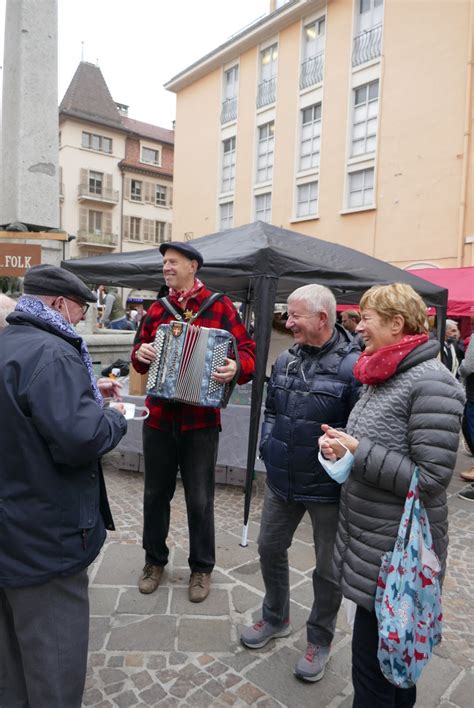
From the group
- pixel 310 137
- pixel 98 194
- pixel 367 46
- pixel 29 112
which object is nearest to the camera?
pixel 29 112

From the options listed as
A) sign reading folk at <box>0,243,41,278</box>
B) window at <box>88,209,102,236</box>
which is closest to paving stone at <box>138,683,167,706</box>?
sign reading folk at <box>0,243,41,278</box>

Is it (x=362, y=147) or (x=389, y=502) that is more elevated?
(x=362, y=147)

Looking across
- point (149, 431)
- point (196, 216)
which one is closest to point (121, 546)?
point (149, 431)

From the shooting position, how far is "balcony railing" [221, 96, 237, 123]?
21875 mm

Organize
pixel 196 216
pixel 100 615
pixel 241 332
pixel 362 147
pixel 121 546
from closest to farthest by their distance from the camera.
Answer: pixel 100 615 < pixel 241 332 < pixel 121 546 < pixel 362 147 < pixel 196 216

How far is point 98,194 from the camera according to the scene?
123 feet

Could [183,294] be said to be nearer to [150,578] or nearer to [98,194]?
[150,578]

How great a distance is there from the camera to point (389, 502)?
182 cm

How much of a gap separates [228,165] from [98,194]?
18495mm

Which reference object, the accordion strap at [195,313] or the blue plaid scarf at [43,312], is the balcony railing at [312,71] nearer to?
the accordion strap at [195,313]

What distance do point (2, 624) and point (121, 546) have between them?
6.49ft

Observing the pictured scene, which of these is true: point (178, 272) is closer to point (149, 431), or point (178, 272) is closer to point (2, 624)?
point (149, 431)

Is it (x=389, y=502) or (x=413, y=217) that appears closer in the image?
(x=389, y=502)

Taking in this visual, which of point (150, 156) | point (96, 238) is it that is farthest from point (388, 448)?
point (150, 156)
